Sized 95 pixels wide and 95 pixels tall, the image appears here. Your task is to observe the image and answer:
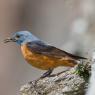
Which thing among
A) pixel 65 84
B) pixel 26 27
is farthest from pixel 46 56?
pixel 26 27

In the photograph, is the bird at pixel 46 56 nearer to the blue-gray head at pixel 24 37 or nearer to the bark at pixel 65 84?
the blue-gray head at pixel 24 37

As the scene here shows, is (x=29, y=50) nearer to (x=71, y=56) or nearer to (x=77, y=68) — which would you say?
(x=71, y=56)

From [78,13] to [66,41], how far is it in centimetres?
79

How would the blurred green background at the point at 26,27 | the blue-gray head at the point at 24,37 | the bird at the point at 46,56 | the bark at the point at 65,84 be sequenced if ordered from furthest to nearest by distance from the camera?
the blurred green background at the point at 26,27 → the blue-gray head at the point at 24,37 → the bird at the point at 46,56 → the bark at the point at 65,84

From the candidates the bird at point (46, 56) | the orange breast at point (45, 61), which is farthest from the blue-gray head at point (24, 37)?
the orange breast at point (45, 61)

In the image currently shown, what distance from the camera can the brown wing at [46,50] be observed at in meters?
10.7

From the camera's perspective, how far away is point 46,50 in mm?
10844

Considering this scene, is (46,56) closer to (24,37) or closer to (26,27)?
(24,37)

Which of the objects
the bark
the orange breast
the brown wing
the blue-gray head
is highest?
the blue-gray head

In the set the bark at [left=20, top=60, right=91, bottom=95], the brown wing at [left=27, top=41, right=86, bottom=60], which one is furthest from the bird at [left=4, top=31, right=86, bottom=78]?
the bark at [left=20, top=60, right=91, bottom=95]

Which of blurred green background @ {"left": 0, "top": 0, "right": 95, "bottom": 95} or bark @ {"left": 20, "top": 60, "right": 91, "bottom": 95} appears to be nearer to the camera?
bark @ {"left": 20, "top": 60, "right": 91, "bottom": 95}

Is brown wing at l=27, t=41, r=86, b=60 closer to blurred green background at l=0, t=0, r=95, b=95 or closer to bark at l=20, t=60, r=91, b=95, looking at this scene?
bark at l=20, t=60, r=91, b=95

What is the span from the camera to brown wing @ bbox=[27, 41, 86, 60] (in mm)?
10664

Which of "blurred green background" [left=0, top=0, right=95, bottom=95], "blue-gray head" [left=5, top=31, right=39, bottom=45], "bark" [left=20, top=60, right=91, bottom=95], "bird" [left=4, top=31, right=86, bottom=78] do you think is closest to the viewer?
"bark" [left=20, top=60, right=91, bottom=95]
